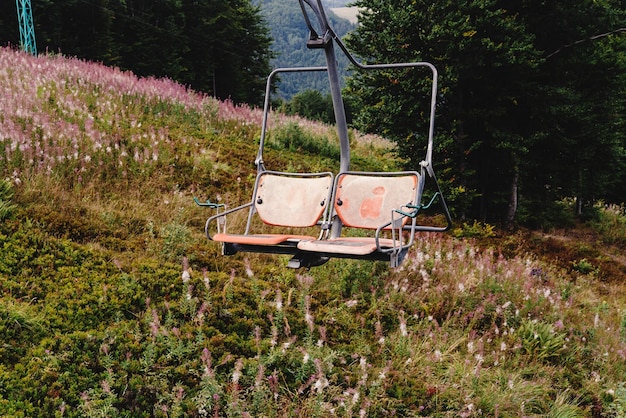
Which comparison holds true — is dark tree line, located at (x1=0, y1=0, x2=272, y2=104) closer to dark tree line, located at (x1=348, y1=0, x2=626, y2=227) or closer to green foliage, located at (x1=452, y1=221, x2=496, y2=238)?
dark tree line, located at (x1=348, y1=0, x2=626, y2=227)

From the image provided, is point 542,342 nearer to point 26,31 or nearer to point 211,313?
point 211,313

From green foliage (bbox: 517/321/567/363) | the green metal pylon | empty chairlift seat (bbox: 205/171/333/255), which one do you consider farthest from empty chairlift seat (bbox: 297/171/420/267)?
the green metal pylon

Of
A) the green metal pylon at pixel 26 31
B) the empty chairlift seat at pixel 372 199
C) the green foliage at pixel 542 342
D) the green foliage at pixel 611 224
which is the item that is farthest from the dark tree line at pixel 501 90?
the green metal pylon at pixel 26 31

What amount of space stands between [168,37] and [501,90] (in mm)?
29128

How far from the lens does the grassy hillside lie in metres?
4.27

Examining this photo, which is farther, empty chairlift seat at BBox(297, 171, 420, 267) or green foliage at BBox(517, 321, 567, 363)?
green foliage at BBox(517, 321, 567, 363)

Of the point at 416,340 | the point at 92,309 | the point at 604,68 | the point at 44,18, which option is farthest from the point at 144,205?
the point at 44,18

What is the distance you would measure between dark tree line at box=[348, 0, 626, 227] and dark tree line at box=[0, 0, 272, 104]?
23296 mm

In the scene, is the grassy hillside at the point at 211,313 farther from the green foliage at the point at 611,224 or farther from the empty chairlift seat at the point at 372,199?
the green foliage at the point at 611,224

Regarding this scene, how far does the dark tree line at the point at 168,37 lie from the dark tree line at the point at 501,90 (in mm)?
23296

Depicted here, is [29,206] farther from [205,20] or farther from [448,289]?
[205,20]

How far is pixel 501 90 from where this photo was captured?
11336 millimetres

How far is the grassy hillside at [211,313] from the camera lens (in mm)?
4270

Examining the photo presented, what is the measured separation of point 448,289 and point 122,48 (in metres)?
31.4
